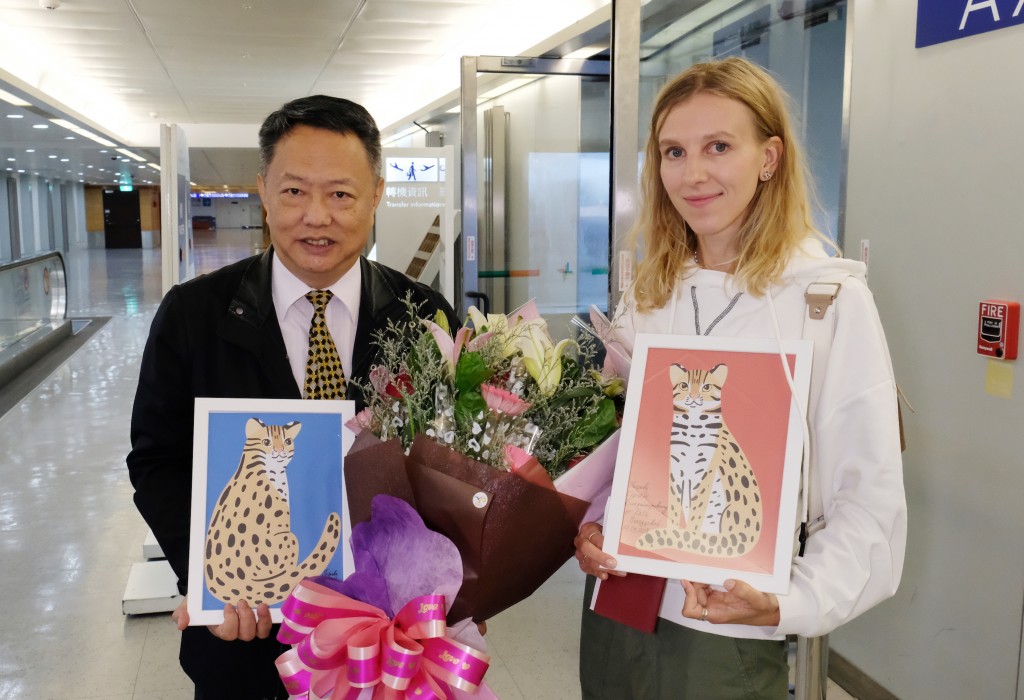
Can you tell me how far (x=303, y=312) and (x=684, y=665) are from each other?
997 millimetres

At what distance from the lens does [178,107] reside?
15781 millimetres

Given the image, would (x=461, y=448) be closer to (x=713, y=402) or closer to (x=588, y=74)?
(x=713, y=402)

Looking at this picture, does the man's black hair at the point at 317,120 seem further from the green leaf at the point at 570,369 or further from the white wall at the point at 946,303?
the white wall at the point at 946,303

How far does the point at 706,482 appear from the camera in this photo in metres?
1.29

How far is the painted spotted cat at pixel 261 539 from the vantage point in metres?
1.40

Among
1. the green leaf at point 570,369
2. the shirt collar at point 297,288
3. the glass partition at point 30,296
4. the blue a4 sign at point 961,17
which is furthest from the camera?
the glass partition at point 30,296

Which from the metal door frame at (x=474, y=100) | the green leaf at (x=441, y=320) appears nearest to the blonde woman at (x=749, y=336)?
the green leaf at (x=441, y=320)

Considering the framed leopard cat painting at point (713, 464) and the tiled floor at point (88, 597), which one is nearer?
the framed leopard cat painting at point (713, 464)

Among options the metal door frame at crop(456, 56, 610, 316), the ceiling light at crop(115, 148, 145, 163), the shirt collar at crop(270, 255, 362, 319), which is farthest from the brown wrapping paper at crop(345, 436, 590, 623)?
the ceiling light at crop(115, 148, 145, 163)

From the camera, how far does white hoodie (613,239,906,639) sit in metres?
1.29

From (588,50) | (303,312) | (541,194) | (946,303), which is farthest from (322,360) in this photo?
(588,50)

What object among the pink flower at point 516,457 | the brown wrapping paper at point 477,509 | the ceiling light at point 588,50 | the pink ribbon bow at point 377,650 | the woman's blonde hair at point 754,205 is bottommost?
the pink ribbon bow at point 377,650

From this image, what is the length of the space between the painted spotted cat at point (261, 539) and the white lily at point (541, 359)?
15.9 inches

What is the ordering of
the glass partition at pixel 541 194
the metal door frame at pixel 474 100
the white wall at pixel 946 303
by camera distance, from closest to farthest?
1. the white wall at pixel 946 303
2. the metal door frame at pixel 474 100
3. the glass partition at pixel 541 194
